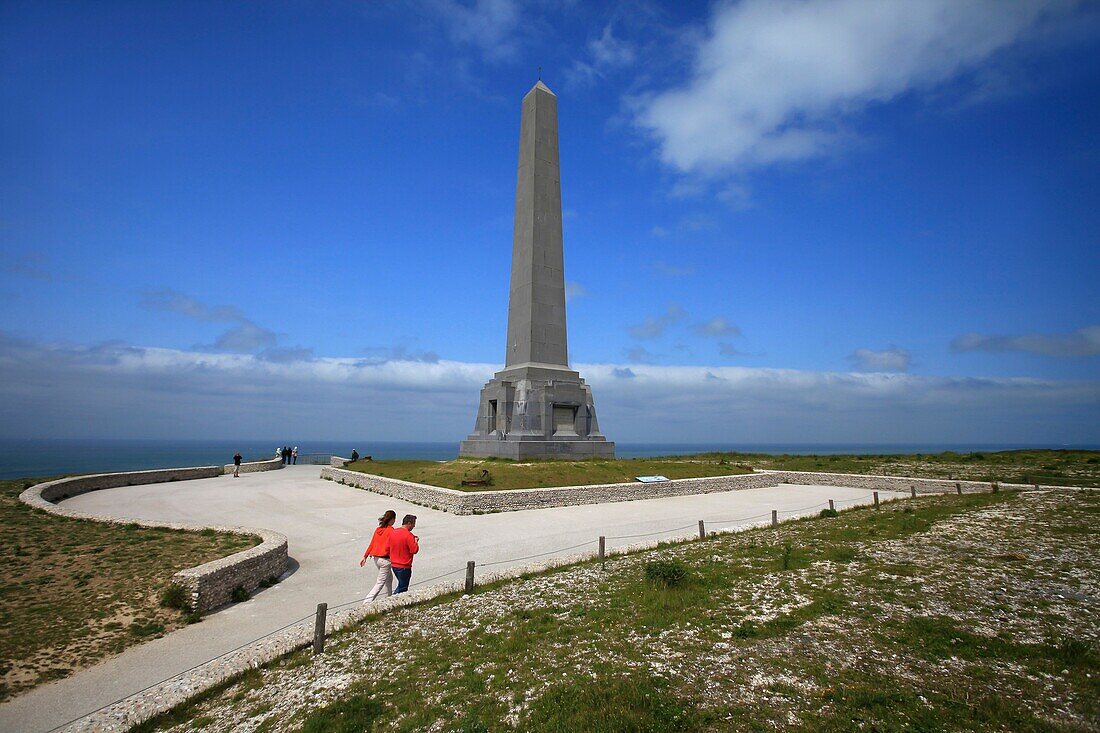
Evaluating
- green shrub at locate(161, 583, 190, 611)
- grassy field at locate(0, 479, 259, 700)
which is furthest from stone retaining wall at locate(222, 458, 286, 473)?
green shrub at locate(161, 583, 190, 611)

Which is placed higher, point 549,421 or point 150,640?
point 549,421

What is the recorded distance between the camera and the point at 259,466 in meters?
36.2

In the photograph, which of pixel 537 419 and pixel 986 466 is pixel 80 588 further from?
pixel 986 466

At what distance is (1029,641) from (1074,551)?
646 centimetres

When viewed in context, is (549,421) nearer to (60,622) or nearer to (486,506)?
(486,506)

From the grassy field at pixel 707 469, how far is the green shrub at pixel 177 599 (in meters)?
11.1

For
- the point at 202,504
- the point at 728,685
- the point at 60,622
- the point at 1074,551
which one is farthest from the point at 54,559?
the point at 1074,551

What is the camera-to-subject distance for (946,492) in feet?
76.2

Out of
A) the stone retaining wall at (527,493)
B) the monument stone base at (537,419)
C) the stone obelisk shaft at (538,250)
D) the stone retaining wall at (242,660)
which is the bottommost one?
the stone retaining wall at (242,660)

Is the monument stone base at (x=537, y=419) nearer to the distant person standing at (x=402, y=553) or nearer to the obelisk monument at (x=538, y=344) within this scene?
the obelisk monument at (x=538, y=344)

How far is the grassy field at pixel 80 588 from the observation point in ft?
25.2

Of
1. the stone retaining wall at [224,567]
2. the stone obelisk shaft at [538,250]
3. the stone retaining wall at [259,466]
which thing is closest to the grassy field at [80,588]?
the stone retaining wall at [224,567]

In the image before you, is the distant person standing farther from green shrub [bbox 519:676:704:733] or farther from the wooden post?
green shrub [bbox 519:676:704:733]

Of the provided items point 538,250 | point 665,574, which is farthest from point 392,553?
point 538,250
